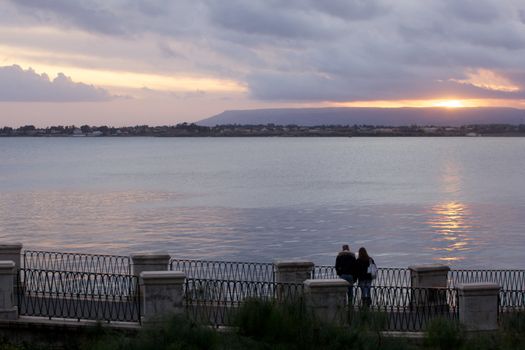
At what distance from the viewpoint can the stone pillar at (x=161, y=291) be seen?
17.0 meters

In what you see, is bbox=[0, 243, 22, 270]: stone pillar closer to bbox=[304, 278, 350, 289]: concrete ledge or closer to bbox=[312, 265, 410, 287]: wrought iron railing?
bbox=[304, 278, 350, 289]: concrete ledge

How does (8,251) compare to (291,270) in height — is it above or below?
above

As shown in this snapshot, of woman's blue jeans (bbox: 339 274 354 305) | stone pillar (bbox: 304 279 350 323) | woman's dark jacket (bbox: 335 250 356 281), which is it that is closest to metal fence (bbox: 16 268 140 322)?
stone pillar (bbox: 304 279 350 323)

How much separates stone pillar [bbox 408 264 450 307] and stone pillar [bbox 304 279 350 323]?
3.30 meters

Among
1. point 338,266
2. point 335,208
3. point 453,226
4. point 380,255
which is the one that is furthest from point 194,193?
point 338,266

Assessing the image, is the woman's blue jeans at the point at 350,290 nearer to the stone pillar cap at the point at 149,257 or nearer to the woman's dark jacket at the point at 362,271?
the woman's dark jacket at the point at 362,271

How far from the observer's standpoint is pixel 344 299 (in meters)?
17.4

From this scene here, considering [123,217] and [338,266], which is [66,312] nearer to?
[338,266]

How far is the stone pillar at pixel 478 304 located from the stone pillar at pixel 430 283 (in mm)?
2183

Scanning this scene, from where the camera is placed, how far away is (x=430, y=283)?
2069 centimetres

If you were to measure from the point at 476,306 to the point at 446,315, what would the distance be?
1577 millimetres

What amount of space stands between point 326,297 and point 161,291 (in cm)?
306

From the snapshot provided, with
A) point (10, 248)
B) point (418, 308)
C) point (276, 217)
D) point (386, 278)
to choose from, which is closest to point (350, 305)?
point (418, 308)

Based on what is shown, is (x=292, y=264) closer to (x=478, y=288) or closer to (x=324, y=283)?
(x=324, y=283)
